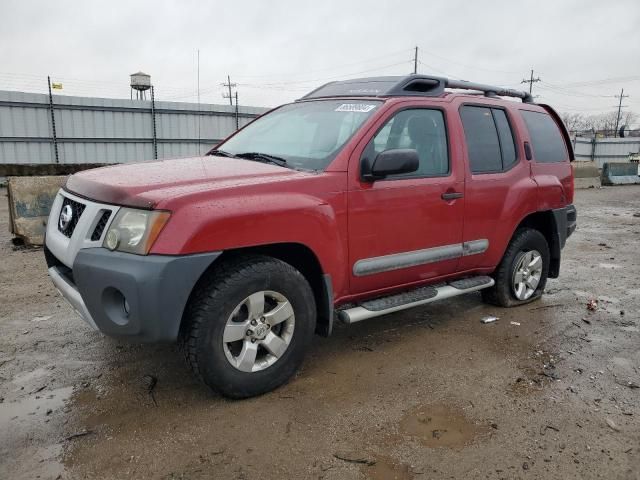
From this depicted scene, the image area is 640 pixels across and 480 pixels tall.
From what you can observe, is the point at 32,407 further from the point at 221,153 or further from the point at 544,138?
the point at 544,138

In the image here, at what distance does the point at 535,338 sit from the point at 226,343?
8.34 ft

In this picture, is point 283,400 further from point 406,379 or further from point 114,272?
point 114,272

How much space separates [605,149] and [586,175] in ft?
62.9

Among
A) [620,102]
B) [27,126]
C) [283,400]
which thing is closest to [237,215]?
[283,400]

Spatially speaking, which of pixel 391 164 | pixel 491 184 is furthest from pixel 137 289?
pixel 491 184

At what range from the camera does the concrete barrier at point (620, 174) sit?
20.3 metres

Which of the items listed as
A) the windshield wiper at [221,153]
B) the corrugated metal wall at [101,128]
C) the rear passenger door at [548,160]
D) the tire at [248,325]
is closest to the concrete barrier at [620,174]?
the corrugated metal wall at [101,128]

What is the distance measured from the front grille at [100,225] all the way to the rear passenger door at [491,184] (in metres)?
2.57

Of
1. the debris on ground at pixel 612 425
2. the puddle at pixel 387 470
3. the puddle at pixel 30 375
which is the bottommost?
the debris on ground at pixel 612 425

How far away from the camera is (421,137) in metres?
3.73

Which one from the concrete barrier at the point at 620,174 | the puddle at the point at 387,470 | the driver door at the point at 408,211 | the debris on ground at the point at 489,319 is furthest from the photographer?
the concrete barrier at the point at 620,174

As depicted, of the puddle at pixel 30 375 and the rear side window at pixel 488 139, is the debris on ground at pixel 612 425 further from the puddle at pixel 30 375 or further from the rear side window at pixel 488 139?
the puddle at pixel 30 375

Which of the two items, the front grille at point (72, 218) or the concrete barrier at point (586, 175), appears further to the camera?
the concrete barrier at point (586, 175)

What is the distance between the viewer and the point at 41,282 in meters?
5.16
